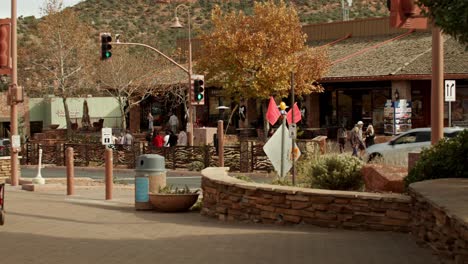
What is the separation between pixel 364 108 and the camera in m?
48.3

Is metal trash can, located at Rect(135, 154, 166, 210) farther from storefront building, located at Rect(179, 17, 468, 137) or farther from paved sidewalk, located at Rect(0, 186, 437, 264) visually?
storefront building, located at Rect(179, 17, 468, 137)

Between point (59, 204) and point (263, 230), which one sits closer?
point (263, 230)

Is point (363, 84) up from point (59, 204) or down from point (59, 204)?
up

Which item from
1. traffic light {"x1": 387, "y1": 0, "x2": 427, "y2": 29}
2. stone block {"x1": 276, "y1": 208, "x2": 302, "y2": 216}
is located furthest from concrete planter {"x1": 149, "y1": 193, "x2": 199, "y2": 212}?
traffic light {"x1": 387, "y1": 0, "x2": 427, "y2": 29}

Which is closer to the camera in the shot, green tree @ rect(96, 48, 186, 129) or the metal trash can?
the metal trash can

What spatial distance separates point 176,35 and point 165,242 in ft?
260

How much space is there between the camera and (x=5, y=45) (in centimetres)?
2577

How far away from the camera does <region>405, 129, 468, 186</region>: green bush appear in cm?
1172

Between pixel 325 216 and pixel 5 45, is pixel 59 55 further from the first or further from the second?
pixel 325 216

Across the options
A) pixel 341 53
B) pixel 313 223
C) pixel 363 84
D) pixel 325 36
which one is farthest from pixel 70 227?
pixel 325 36

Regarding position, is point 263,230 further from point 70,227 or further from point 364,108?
point 364,108

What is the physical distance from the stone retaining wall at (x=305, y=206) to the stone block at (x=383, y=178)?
1341 millimetres

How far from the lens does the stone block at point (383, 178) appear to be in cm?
1311

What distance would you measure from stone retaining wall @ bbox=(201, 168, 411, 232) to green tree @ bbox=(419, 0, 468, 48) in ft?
9.44
